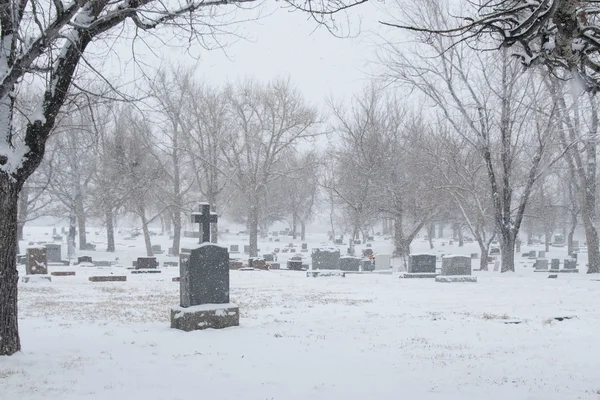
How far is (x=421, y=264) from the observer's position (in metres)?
19.8

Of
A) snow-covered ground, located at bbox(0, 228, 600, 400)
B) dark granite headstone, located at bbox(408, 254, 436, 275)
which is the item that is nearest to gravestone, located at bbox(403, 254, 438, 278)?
dark granite headstone, located at bbox(408, 254, 436, 275)

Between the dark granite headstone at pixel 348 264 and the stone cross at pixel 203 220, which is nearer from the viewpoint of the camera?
the stone cross at pixel 203 220

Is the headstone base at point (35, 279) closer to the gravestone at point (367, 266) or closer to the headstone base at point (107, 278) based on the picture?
the headstone base at point (107, 278)

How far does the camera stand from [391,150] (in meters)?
32.6

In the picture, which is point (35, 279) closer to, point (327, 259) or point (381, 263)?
point (327, 259)

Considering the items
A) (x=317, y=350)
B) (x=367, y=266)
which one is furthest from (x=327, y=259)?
(x=317, y=350)

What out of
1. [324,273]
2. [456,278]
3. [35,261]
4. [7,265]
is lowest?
[324,273]

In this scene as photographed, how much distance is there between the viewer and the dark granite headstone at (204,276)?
8766mm

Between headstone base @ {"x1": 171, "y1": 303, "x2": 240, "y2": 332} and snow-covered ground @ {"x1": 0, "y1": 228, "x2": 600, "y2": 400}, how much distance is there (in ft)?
0.87

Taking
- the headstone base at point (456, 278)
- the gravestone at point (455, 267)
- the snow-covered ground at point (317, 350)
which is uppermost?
the gravestone at point (455, 267)

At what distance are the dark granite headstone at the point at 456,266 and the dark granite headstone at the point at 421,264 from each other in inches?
90.2

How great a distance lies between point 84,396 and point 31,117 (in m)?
3.42

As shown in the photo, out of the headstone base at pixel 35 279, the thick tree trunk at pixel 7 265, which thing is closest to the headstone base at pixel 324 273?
the headstone base at pixel 35 279

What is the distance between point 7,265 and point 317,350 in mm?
3981
